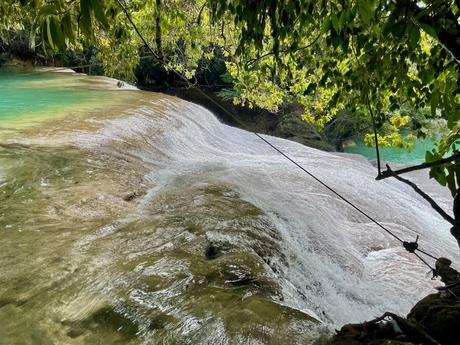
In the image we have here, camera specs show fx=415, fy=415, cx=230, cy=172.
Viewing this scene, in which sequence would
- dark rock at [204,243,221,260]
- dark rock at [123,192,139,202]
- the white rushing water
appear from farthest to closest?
dark rock at [123,192,139,202] → the white rushing water → dark rock at [204,243,221,260]

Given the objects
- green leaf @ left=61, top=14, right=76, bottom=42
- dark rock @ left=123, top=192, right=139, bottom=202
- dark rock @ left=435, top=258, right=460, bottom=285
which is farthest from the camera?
dark rock @ left=123, top=192, right=139, bottom=202

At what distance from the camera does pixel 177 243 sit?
3.60 metres

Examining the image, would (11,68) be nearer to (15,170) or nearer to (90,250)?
(15,170)

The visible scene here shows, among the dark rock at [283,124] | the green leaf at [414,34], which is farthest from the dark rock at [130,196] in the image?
the dark rock at [283,124]

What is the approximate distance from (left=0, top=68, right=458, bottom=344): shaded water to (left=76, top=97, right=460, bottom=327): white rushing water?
3 cm

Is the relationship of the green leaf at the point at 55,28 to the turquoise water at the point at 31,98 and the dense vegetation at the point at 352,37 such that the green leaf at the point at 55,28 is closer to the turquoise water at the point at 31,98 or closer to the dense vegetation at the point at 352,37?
the dense vegetation at the point at 352,37

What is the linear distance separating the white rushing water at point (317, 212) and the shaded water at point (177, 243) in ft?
0.08

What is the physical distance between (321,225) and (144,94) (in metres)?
8.01

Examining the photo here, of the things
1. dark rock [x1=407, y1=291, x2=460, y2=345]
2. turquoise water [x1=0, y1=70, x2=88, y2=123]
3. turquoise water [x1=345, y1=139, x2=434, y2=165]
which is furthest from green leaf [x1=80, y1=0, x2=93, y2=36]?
turquoise water [x1=345, y1=139, x2=434, y2=165]

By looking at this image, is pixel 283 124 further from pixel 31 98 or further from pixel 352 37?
pixel 352 37

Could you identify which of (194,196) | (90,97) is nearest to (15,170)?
(194,196)

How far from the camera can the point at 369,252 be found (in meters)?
5.28

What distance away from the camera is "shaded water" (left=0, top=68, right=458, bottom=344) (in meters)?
2.56

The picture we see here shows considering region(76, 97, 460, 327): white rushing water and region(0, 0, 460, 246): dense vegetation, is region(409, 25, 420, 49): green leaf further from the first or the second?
region(76, 97, 460, 327): white rushing water
